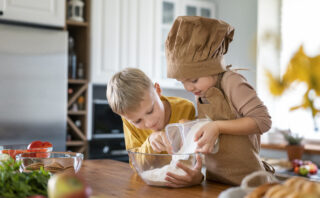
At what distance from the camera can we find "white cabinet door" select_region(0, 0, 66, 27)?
102 inches

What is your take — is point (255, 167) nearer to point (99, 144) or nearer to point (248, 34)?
point (99, 144)

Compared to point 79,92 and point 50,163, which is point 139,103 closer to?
point 50,163

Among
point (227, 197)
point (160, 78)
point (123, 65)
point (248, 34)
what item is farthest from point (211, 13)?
point (227, 197)

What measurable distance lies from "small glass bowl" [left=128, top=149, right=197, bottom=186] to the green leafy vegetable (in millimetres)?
236

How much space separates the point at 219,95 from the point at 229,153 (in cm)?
16

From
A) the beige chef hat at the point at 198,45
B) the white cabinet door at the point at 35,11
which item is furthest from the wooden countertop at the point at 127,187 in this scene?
the white cabinet door at the point at 35,11

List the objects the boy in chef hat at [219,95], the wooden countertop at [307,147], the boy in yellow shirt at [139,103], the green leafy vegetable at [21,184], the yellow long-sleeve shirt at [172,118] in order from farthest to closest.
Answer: the wooden countertop at [307,147]
the yellow long-sleeve shirt at [172,118]
the boy in yellow shirt at [139,103]
the boy in chef hat at [219,95]
the green leafy vegetable at [21,184]

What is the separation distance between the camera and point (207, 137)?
945mm

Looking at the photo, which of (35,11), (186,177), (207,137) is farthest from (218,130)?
(35,11)

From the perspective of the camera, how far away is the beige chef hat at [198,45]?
3.35 feet

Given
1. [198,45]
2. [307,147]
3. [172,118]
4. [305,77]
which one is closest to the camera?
[198,45]

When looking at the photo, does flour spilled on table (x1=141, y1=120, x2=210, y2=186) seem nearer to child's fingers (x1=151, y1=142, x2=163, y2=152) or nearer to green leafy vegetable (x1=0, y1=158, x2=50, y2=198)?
child's fingers (x1=151, y1=142, x2=163, y2=152)

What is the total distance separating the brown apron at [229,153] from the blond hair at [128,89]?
20 centimetres

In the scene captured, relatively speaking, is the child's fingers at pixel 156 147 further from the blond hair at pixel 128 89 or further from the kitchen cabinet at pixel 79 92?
the kitchen cabinet at pixel 79 92
